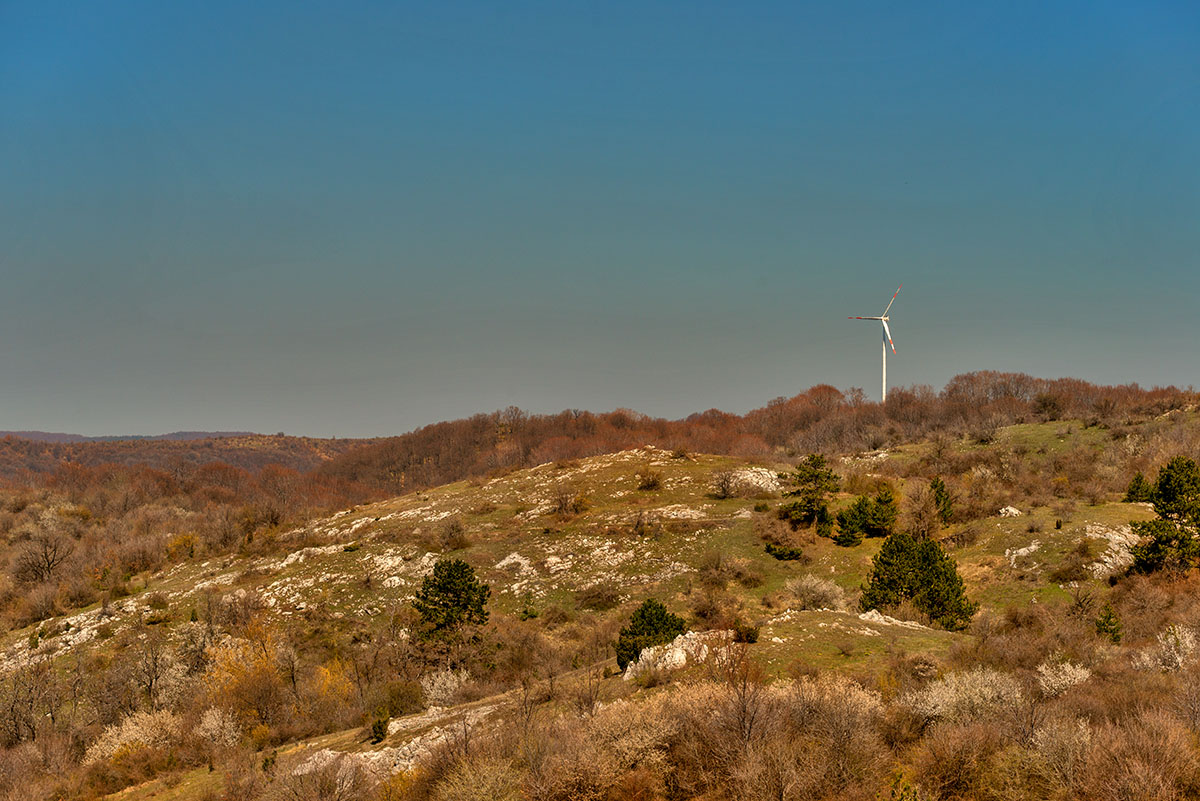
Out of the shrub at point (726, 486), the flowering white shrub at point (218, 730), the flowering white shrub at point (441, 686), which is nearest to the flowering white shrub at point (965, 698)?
the flowering white shrub at point (441, 686)

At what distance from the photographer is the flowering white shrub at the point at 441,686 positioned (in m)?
19.7

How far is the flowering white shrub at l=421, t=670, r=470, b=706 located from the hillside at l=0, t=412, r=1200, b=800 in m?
0.11

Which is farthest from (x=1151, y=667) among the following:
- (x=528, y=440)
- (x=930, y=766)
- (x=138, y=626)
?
(x=528, y=440)

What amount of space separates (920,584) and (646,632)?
36.2 feet

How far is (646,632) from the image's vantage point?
740 inches

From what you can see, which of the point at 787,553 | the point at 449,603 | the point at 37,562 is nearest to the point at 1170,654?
the point at 787,553

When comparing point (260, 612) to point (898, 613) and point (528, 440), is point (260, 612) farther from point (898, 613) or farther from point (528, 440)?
point (528, 440)

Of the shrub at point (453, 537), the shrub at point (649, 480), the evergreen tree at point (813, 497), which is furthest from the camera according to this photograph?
the shrub at point (649, 480)

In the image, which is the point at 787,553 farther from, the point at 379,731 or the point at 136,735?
the point at 136,735

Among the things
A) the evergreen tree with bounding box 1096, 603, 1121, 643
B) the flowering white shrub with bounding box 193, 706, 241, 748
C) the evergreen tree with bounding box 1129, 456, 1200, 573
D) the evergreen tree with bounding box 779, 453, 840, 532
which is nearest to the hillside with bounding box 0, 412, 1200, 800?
the flowering white shrub with bounding box 193, 706, 241, 748

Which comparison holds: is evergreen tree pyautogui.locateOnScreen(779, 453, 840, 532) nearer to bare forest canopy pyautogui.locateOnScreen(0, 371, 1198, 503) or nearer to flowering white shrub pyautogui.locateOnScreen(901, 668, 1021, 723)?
flowering white shrub pyautogui.locateOnScreen(901, 668, 1021, 723)

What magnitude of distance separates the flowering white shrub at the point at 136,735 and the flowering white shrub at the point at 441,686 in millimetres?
7551

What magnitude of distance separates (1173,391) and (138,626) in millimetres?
110993

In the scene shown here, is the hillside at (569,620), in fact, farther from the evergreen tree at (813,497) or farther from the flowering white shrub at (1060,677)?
the evergreen tree at (813,497)
